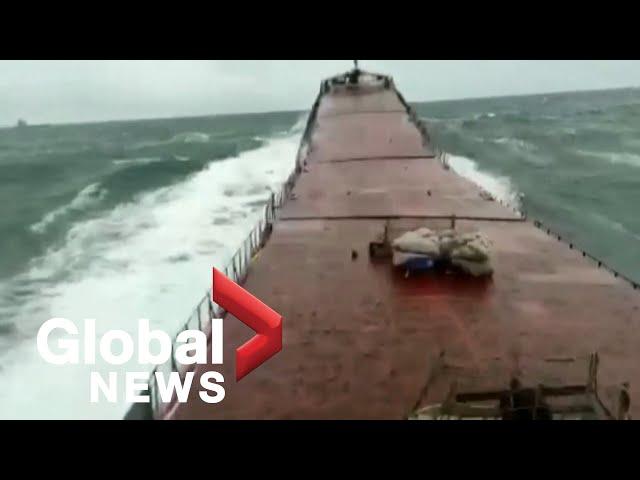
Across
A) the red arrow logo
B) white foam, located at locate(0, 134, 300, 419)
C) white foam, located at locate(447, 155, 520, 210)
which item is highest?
white foam, located at locate(447, 155, 520, 210)

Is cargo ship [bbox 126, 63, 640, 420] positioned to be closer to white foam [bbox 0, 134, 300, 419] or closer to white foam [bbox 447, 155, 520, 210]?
white foam [bbox 0, 134, 300, 419]

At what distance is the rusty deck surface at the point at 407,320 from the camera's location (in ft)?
24.4

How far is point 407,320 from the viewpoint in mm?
9453

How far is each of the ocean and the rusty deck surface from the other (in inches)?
173

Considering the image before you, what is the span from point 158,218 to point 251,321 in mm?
18856

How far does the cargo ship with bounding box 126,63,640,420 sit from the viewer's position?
7051mm

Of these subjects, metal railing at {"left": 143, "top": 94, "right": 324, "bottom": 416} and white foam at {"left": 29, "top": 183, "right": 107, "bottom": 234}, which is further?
white foam at {"left": 29, "top": 183, "right": 107, "bottom": 234}

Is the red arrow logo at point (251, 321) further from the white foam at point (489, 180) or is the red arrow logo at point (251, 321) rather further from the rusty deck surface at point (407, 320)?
the white foam at point (489, 180)

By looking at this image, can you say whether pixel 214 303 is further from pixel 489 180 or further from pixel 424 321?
pixel 489 180

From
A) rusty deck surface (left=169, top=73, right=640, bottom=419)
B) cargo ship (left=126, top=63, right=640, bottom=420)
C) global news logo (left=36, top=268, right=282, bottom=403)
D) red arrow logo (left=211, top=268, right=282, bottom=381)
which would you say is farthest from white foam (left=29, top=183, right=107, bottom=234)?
red arrow logo (left=211, top=268, right=282, bottom=381)

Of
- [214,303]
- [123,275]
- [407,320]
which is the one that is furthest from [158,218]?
[407,320]

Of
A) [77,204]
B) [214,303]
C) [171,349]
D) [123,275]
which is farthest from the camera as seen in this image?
[77,204]
